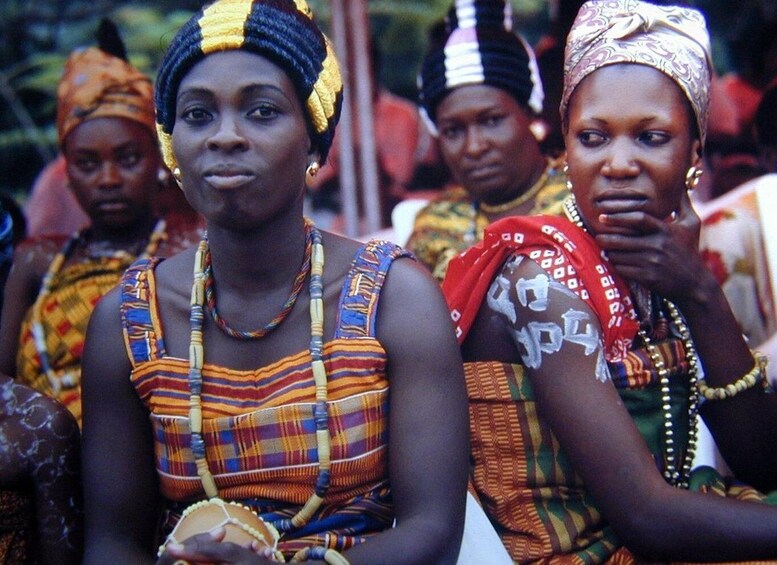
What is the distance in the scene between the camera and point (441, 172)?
253 inches

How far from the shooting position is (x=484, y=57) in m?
4.12

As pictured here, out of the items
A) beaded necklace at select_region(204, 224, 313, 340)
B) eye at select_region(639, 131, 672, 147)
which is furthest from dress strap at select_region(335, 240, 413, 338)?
eye at select_region(639, 131, 672, 147)

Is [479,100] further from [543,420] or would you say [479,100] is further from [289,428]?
[289,428]

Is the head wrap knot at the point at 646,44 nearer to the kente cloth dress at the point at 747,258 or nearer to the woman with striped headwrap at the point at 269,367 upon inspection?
the woman with striped headwrap at the point at 269,367

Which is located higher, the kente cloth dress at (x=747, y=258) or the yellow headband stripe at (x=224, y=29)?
the yellow headband stripe at (x=224, y=29)

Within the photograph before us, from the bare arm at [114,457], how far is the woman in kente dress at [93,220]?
5.10 feet

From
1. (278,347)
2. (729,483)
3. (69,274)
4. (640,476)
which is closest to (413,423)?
(278,347)

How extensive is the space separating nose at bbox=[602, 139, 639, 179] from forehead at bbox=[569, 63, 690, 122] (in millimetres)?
70

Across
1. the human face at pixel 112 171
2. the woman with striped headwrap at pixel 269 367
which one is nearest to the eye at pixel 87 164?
the human face at pixel 112 171

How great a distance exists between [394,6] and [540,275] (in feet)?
13.2

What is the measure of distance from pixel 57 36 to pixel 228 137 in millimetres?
4033

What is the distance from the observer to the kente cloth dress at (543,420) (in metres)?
2.48

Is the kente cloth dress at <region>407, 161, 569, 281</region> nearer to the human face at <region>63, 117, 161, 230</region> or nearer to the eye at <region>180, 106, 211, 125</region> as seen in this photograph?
the human face at <region>63, 117, 161, 230</region>

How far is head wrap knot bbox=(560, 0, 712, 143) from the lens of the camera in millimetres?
2518
